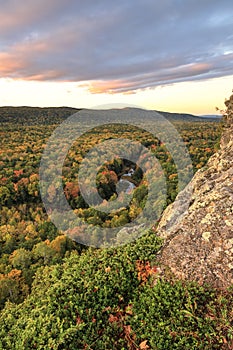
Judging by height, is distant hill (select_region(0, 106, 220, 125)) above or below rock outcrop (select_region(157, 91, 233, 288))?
above

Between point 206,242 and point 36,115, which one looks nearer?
point 206,242

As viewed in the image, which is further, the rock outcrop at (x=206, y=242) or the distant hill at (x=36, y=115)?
the distant hill at (x=36, y=115)

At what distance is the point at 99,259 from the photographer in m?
7.29

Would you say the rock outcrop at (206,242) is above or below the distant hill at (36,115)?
below

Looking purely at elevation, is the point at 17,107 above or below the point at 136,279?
above

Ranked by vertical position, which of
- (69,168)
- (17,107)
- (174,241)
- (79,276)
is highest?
(17,107)

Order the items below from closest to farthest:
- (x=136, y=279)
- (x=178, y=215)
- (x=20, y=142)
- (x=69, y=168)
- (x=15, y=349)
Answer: (x=15, y=349)
(x=136, y=279)
(x=178, y=215)
(x=69, y=168)
(x=20, y=142)

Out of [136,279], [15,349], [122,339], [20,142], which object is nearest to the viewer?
[122,339]

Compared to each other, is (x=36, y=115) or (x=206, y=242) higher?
(x=36, y=115)

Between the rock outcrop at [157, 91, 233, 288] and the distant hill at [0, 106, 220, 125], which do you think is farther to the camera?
the distant hill at [0, 106, 220, 125]

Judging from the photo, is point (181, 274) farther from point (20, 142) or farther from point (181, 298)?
point (20, 142)

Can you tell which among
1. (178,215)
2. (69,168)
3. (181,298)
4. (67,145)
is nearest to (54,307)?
(181,298)

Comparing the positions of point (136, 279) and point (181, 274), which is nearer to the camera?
point (181, 274)

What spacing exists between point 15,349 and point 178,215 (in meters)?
4.89
